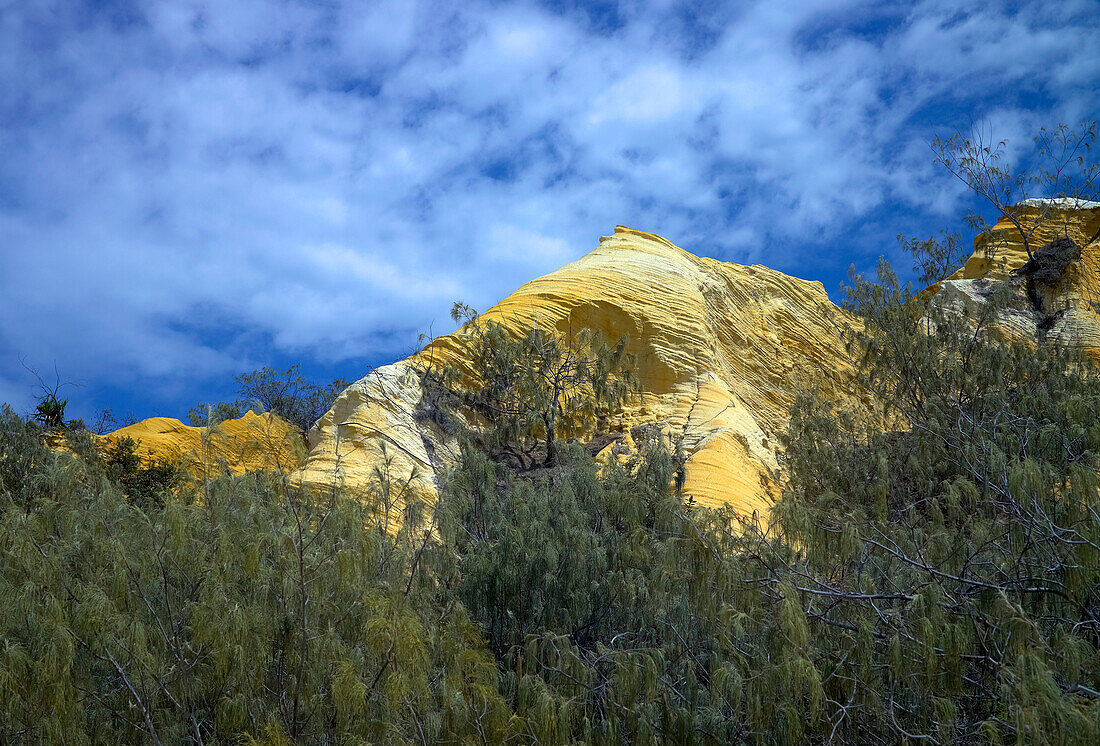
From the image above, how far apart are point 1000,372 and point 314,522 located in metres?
16.6

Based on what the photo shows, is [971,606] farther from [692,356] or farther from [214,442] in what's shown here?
[214,442]

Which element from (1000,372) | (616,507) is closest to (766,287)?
(1000,372)

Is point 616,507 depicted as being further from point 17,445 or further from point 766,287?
point 766,287

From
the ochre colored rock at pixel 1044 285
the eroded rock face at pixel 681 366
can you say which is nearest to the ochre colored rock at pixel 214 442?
the eroded rock face at pixel 681 366

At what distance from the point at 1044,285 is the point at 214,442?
26.9m

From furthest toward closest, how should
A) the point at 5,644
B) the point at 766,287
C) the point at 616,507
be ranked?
the point at 766,287 → the point at 616,507 → the point at 5,644

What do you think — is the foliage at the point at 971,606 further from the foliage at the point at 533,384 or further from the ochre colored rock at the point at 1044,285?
the ochre colored rock at the point at 1044,285

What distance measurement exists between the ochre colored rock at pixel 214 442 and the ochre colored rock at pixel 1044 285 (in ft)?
65.9

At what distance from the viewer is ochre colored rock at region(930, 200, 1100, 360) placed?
26.5 m

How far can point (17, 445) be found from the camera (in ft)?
50.9

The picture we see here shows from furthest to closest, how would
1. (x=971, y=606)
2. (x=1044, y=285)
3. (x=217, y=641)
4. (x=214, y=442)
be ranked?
(x=1044, y=285), (x=214, y=442), (x=217, y=641), (x=971, y=606)

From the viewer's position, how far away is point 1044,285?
2880cm

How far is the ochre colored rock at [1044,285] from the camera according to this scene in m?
26.5

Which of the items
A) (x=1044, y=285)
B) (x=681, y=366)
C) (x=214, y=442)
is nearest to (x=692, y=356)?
(x=681, y=366)
